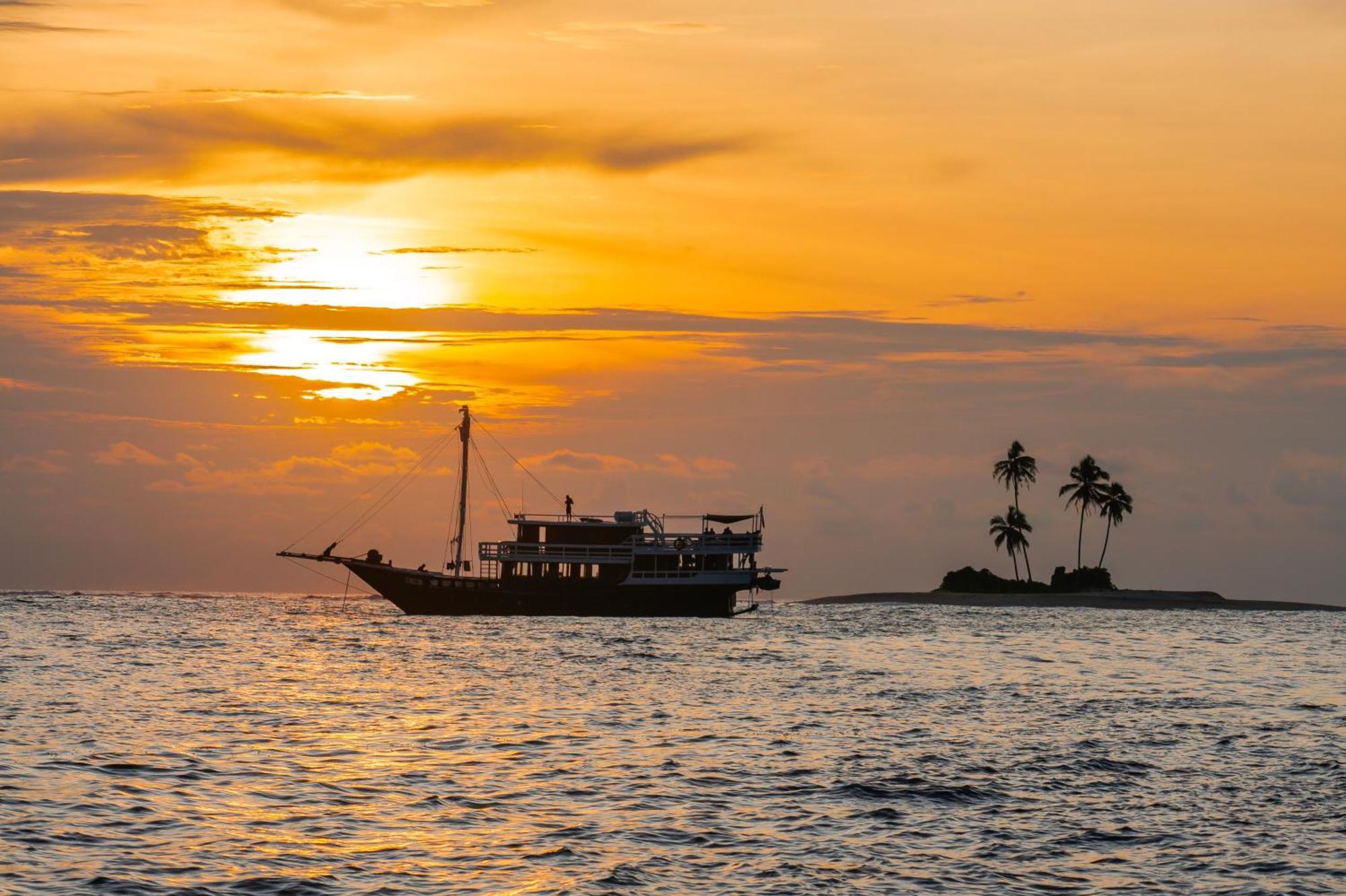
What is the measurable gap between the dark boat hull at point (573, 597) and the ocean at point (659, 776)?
3240cm

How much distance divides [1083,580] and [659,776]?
146m

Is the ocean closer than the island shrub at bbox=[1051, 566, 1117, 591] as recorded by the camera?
Yes

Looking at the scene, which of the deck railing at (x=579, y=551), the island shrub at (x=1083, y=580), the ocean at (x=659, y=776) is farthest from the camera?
the island shrub at (x=1083, y=580)

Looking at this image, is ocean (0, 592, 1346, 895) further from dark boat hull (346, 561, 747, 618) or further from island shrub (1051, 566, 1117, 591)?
island shrub (1051, 566, 1117, 591)

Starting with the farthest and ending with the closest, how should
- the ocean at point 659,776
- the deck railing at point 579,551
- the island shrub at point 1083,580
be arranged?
Result: the island shrub at point 1083,580 < the deck railing at point 579,551 < the ocean at point 659,776

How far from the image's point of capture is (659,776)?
26953 mm

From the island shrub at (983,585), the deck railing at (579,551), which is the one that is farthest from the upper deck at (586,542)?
the island shrub at (983,585)

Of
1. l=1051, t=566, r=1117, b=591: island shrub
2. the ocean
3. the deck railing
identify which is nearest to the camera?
the ocean

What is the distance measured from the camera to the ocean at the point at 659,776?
19.1m

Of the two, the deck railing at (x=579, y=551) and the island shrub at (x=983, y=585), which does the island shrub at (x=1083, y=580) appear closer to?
the island shrub at (x=983, y=585)

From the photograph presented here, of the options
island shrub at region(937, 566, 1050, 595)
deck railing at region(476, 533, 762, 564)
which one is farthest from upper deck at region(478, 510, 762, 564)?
island shrub at region(937, 566, 1050, 595)

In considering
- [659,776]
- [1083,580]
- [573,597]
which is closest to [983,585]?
[1083,580]

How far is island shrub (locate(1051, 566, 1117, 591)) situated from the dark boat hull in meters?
78.5

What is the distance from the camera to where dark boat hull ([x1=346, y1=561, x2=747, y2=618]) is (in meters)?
91.6
